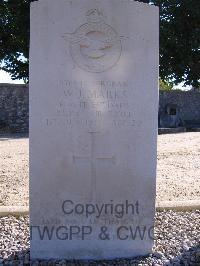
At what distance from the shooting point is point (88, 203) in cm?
356

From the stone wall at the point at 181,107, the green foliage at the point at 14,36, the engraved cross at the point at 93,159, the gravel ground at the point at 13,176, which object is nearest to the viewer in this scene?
the engraved cross at the point at 93,159

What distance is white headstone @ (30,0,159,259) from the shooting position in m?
3.41

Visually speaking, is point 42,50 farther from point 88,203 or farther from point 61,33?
point 88,203

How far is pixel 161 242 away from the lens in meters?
3.99

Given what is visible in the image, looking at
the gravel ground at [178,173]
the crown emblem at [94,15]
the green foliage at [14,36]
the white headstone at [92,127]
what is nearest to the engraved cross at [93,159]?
the white headstone at [92,127]

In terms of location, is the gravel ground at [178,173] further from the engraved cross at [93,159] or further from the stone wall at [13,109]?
the stone wall at [13,109]

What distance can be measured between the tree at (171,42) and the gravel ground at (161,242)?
54.5 feet

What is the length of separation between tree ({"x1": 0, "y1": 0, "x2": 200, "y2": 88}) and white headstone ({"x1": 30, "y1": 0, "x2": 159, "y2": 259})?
681 inches

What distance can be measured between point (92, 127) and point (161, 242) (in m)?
1.31

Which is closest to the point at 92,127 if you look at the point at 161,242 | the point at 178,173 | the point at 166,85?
the point at 161,242

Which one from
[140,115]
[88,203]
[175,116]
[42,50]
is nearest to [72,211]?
[88,203]

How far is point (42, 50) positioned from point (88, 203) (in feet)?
4.17

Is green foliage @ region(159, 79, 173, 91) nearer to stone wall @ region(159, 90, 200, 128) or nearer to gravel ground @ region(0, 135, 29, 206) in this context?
stone wall @ region(159, 90, 200, 128)

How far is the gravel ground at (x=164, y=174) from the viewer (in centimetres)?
610
